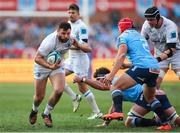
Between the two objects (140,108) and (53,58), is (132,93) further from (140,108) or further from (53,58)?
(53,58)

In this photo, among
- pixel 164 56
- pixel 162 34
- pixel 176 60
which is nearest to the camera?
pixel 164 56

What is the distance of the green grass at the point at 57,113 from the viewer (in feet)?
49.1

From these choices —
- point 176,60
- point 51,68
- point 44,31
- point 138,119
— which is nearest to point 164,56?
point 176,60

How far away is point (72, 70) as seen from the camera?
63.4 ft

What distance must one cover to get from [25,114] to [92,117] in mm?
1728

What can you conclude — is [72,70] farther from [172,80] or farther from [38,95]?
[172,80]

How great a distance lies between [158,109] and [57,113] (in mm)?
4171

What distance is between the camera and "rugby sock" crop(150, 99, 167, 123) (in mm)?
15052

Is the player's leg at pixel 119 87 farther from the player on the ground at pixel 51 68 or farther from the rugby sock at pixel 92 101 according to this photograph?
the rugby sock at pixel 92 101

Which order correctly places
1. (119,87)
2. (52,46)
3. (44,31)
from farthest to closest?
(44,31) → (52,46) → (119,87)

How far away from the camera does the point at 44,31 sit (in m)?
36.0

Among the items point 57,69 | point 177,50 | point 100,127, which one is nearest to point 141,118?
point 100,127

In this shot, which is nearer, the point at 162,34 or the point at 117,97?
the point at 117,97

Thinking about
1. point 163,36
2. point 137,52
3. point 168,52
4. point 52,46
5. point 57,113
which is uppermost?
point 163,36
